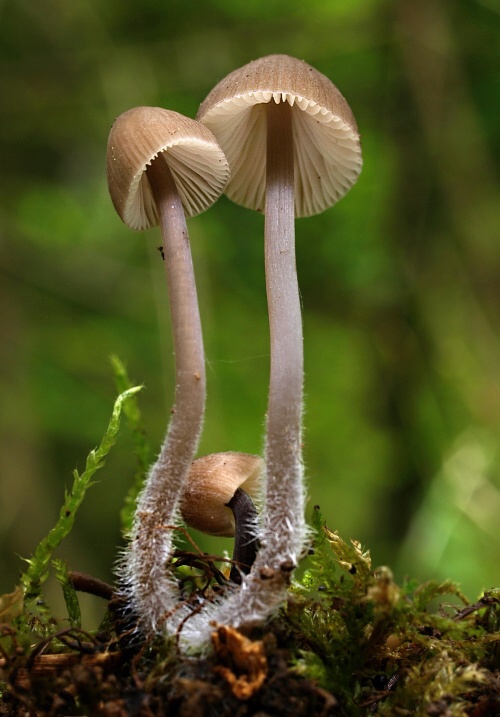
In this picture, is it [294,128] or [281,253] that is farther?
[294,128]

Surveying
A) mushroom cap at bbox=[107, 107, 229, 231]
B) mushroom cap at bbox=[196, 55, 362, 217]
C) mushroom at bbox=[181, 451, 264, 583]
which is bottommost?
mushroom at bbox=[181, 451, 264, 583]

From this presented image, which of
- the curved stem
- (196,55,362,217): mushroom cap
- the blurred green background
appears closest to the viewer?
the curved stem

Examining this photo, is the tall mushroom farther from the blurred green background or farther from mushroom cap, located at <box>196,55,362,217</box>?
the blurred green background

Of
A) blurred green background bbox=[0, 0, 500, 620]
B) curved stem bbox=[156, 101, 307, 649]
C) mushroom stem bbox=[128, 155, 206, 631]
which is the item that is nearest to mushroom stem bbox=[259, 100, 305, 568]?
curved stem bbox=[156, 101, 307, 649]

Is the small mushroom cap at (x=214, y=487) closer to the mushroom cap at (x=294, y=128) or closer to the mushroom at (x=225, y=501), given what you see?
the mushroom at (x=225, y=501)

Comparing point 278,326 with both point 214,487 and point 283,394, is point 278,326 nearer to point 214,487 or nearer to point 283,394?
point 283,394

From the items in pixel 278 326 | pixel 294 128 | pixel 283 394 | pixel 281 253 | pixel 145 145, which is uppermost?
pixel 294 128

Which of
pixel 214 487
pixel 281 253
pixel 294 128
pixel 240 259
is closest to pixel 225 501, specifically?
pixel 214 487

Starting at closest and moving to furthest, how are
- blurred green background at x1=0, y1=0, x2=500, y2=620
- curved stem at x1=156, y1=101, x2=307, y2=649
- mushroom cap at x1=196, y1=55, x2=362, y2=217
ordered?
curved stem at x1=156, y1=101, x2=307, y2=649 → mushroom cap at x1=196, y1=55, x2=362, y2=217 → blurred green background at x1=0, y1=0, x2=500, y2=620
